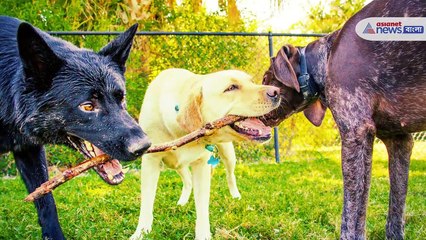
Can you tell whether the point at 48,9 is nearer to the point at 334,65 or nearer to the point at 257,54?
the point at 257,54

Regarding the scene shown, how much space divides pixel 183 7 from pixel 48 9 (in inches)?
97.5

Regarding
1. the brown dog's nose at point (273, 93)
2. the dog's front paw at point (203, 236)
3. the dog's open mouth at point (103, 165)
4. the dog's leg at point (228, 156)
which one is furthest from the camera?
the dog's leg at point (228, 156)

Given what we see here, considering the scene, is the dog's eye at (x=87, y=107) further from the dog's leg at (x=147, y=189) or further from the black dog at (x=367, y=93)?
the black dog at (x=367, y=93)

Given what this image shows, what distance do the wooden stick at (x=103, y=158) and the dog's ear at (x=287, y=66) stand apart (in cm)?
39

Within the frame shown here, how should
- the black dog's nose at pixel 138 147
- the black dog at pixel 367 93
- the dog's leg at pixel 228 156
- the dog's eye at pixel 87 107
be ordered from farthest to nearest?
1. the dog's leg at pixel 228 156
2. the black dog at pixel 367 93
3. the dog's eye at pixel 87 107
4. the black dog's nose at pixel 138 147

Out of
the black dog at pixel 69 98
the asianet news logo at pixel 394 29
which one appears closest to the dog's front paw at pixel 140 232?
the black dog at pixel 69 98

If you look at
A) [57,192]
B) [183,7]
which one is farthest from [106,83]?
[183,7]

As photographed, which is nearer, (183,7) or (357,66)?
(357,66)

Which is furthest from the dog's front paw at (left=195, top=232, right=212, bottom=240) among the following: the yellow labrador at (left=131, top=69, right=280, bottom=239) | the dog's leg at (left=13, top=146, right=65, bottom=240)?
the dog's leg at (left=13, top=146, right=65, bottom=240)

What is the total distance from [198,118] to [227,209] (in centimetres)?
118

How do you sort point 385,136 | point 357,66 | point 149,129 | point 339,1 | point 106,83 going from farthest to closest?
point 339,1 → point 149,129 → point 385,136 → point 357,66 → point 106,83

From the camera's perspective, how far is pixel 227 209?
4.02m

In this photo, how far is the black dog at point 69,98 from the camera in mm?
2340

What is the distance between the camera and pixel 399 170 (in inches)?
122
